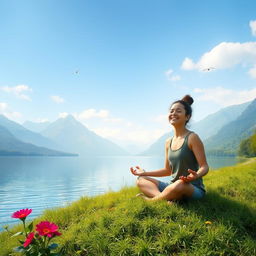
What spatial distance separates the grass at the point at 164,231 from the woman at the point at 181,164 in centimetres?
31

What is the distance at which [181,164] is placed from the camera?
5.03 metres

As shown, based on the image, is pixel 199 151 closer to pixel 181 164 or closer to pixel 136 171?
pixel 181 164

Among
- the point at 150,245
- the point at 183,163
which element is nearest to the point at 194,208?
the point at 183,163

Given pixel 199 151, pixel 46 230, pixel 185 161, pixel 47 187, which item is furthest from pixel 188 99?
pixel 47 187

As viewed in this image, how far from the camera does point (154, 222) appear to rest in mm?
4047

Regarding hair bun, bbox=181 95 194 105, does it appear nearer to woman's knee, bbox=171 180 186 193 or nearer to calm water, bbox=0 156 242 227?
woman's knee, bbox=171 180 186 193

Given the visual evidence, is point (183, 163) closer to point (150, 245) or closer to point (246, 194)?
point (150, 245)

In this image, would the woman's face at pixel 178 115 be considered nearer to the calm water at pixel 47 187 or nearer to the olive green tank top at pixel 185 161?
the olive green tank top at pixel 185 161

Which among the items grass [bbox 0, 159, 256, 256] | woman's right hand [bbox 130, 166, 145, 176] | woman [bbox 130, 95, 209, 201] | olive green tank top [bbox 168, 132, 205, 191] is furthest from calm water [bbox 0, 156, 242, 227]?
olive green tank top [bbox 168, 132, 205, 191]

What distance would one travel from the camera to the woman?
4551 millimetres

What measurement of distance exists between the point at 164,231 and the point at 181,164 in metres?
1.65

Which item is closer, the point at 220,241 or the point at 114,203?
the point at 220,241

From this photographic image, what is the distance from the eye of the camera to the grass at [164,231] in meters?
3.49

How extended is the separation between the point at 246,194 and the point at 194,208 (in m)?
2.58
